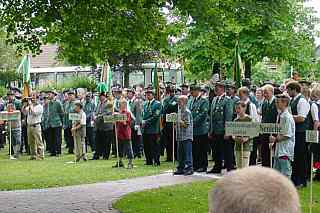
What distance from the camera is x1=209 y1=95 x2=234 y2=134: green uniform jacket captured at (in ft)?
47.1

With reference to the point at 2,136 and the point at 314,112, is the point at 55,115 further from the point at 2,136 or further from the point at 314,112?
the point at 314,112

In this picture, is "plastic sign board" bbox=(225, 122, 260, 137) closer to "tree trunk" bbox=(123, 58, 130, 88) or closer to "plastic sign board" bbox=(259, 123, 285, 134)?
"plastic sign board" bbox=(259, 123, 285, 134)

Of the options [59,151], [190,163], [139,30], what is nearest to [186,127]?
[190,163]

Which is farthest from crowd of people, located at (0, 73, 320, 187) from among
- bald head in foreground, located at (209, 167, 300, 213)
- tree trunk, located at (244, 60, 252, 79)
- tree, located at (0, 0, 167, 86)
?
bald head in foreground, located at (209, 167, 300, 213)

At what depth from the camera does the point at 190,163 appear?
15.0 m

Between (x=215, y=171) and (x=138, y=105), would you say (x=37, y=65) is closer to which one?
(x=138, y=105)

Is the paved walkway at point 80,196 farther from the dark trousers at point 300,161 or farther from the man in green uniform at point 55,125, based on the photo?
the man in green uniform at point 55,125

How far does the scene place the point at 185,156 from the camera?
49.2 ft

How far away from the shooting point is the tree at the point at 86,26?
1274cm

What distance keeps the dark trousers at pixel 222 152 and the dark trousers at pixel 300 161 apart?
2334 millimetres

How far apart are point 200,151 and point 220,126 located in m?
1.28

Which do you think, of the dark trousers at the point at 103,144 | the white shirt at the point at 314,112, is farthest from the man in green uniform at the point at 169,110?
the white shirt at the point at 314,112

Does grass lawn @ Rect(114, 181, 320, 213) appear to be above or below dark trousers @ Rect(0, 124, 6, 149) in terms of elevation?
below

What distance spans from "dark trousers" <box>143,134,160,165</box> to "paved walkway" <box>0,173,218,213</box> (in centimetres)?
279
